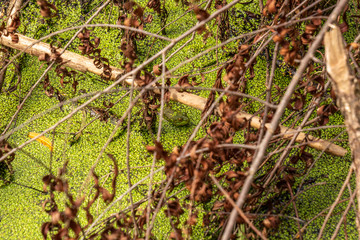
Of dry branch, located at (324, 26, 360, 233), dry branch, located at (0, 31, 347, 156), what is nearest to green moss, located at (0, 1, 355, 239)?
dry branch, located at (0, 31, 347, 156)

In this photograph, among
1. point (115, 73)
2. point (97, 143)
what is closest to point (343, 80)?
point (115, 73)

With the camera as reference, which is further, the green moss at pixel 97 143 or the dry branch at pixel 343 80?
the green moss at pixel 97 143

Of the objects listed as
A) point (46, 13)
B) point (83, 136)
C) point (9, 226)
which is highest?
point (46, 13)

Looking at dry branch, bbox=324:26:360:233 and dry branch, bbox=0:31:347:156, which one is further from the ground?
dry branch, bbox=324:26:360:233

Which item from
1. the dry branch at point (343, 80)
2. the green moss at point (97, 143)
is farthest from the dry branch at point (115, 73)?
the dry branch at point (343, 80)

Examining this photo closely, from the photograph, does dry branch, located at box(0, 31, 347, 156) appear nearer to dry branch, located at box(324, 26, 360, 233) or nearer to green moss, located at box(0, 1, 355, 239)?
green moss, located at box(0, 1, 355, 239)

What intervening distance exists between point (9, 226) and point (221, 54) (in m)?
1.39

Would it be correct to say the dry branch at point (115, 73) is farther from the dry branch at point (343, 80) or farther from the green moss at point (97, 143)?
the dry branch at point (343, 80)

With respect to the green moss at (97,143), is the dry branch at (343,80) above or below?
above

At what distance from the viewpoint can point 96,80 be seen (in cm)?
201

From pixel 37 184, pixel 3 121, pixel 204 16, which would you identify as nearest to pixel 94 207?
pixel 37 184

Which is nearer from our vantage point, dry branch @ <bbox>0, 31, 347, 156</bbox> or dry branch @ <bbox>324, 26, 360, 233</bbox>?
dry branch @ <bbox>324, 26, 360, 233</bbox>

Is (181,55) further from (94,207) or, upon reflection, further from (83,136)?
(94,207)

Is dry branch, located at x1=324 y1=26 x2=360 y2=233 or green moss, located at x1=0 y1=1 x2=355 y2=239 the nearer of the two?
dry branch, located at x1=324 y1=26 x2=360 y2=233
